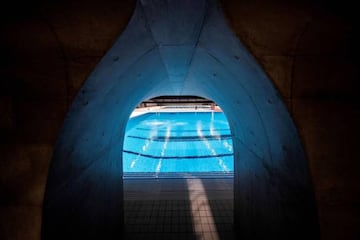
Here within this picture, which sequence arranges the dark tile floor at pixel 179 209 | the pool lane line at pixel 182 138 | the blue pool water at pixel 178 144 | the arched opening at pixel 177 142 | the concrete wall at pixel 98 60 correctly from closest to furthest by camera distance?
the concrete wall at pixel 98 60
the dark tile floor at pixel 179 209
the arched opening at pixel 177 142
the blue pool water at pixel 178 144
the pool lane line at pixel 182 138

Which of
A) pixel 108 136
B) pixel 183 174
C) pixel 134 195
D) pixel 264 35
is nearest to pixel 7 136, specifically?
pixel 108 136

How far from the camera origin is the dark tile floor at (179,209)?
3.92 metres

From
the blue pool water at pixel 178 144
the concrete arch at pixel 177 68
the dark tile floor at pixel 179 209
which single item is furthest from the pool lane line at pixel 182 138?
the concrete arch at pixel 177 68

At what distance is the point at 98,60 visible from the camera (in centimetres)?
150

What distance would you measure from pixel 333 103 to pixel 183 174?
230 inches

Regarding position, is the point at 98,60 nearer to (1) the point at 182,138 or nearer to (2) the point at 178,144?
(2) the point at 178,144

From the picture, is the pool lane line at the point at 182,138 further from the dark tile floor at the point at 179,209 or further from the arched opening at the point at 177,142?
the dark tile floor at the point at 179,209

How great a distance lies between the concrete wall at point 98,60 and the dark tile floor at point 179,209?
282 centimetres

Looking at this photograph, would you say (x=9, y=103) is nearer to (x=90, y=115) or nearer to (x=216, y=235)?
(x=90, y=115)

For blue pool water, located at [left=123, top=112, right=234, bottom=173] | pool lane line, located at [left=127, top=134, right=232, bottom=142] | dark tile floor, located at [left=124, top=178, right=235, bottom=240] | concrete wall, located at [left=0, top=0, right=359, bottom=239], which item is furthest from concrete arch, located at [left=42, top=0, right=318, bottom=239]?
pool lane line, located at [left=127, top=134, right=232, bottom=142]

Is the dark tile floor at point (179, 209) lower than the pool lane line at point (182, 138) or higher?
lower

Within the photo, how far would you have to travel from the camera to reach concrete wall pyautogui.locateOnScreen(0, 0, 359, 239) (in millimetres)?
1478

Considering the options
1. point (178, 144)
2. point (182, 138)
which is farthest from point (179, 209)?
point (182, 138)

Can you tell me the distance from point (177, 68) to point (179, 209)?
3325 millimetres
